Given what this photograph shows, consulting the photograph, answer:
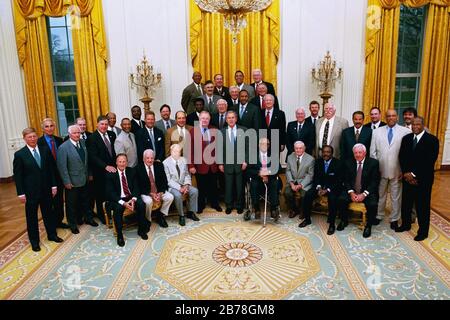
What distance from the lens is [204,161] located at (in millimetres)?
5977

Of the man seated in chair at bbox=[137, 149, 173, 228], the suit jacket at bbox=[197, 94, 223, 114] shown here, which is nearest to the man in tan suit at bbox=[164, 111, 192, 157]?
the man seated in chair at bbox=[137, 149, 173, 228]

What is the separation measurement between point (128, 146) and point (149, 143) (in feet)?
1.17

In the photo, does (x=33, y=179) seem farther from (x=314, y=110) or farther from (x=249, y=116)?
(x=314, y=110)

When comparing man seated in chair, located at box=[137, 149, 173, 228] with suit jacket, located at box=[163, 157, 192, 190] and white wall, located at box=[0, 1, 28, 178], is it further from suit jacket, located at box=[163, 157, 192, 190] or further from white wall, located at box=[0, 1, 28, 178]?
white wall, located at box=[0, 1, 28, 178]

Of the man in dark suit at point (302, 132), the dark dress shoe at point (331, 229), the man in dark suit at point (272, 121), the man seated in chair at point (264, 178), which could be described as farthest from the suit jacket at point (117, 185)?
the dark dress shoe at point (331, 229)

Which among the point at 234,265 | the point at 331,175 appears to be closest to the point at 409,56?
the point at 331,175

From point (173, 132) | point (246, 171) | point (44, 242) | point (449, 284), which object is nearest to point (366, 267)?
point (449, 284)

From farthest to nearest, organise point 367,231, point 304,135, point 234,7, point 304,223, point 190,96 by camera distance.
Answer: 1. point 190,96
2. point 304,135
3. point 304,223
4. point 367,231
5. point 234,7

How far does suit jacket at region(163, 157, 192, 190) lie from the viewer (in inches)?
225

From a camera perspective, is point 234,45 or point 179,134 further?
point 234,45

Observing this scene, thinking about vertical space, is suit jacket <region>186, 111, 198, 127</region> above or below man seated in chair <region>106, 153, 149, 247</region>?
above

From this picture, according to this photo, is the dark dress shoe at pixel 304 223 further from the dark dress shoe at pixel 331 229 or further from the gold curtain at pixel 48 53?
the gold curtain at pixel 48 53

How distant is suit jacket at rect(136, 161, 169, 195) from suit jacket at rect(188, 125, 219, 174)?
0.58 meters

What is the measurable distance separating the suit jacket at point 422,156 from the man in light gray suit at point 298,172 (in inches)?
51.7
